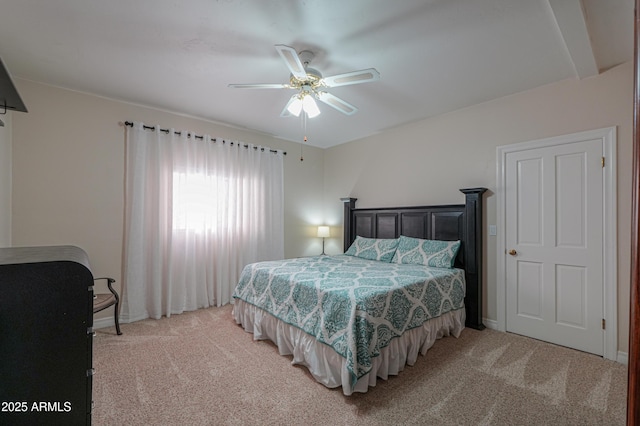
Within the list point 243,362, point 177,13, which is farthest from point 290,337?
point 177,13

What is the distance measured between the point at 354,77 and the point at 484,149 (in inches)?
81.8

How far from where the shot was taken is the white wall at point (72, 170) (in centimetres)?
274

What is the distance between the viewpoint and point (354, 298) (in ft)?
6.63

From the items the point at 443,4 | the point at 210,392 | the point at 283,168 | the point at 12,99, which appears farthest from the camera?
the point at 283,168

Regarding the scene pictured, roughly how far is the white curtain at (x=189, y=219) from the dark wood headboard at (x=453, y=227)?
1790mm

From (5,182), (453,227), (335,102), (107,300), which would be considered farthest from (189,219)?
(453,227)

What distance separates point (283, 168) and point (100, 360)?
3.39 meters

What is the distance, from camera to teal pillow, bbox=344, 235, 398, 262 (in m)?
3.73

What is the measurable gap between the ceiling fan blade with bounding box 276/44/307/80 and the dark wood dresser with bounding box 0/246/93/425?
63.4 inches

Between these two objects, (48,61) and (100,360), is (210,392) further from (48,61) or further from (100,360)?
(48,61)

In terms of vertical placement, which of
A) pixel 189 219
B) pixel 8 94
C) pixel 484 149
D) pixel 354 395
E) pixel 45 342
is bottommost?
pixel 354 395

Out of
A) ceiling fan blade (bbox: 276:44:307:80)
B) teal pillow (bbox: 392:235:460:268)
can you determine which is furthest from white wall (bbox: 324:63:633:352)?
ceiling fan blade (bbox: 276:44:307:80)

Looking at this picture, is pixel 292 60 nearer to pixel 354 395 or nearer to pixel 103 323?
pixel 354 395

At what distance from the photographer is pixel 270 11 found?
1824 millimetres
